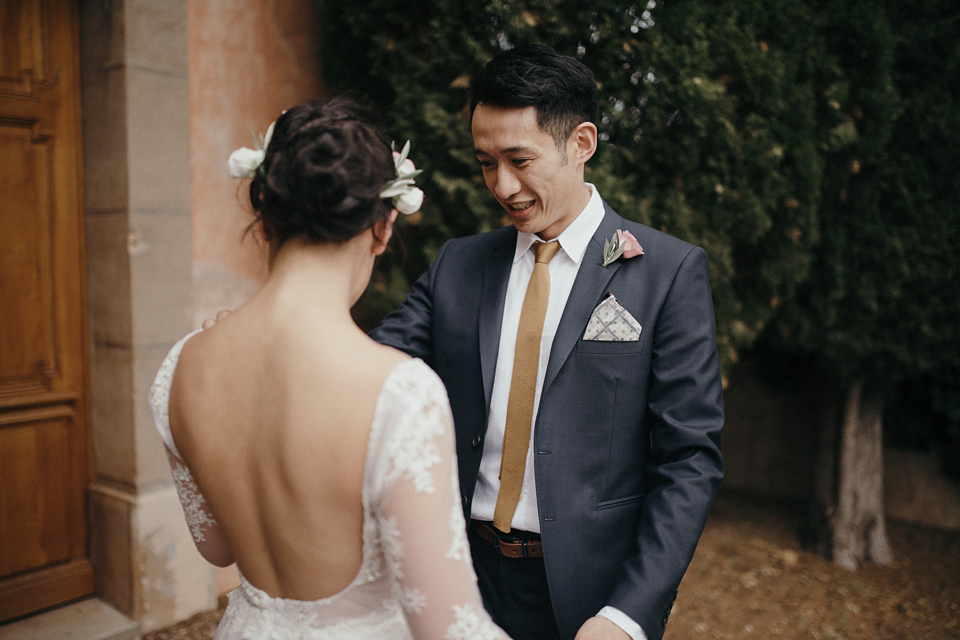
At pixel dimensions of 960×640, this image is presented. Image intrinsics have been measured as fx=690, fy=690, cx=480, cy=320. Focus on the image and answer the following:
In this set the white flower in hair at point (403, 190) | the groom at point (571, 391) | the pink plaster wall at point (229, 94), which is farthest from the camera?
the pink plaster wall at point (229, 94)

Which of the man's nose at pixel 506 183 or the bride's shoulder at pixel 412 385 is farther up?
the man's nose at pixel 506 183

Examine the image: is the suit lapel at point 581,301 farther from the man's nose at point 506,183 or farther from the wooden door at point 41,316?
the wooden door at point 41,316

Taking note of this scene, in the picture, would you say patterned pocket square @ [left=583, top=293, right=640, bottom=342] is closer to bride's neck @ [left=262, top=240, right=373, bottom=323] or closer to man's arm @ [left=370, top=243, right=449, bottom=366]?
man's arm @ [left=370, top=243, right=449, bottom=366]

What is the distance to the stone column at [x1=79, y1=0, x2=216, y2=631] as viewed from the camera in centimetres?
332

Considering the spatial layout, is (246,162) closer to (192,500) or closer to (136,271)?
(192,500)

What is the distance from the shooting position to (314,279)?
4.16 ft

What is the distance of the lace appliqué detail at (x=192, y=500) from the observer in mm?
1539

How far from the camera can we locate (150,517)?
3424 millimetres

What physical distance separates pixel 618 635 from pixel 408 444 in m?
0.86

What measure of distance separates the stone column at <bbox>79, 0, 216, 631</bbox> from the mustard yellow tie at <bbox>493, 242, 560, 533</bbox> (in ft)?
7.37

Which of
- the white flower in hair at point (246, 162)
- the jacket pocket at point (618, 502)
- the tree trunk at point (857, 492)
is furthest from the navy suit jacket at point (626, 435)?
the tree trunk at point (857, 492)

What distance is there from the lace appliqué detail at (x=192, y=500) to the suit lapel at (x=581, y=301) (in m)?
0.91

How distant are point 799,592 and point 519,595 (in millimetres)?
3271

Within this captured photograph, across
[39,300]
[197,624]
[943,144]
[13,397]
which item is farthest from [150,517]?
[943,144]
